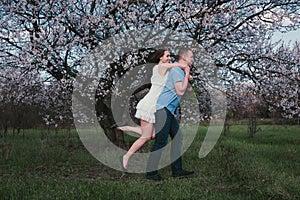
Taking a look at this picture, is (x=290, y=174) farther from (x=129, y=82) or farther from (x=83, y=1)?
(x=83, y=1)

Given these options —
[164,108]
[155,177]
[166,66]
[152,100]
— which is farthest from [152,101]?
[155,177]

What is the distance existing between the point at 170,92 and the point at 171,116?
1.07 feet

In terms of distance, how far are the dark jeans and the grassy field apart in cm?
22

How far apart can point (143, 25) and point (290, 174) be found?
3971 mm

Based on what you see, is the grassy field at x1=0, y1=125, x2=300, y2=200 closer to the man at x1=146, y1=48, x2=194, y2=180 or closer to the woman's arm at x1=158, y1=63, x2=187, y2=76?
the man at x1=146, y1=48, x2=194, y2=180

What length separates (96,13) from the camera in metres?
7.49

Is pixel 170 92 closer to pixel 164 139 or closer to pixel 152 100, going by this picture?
pixel 152 100

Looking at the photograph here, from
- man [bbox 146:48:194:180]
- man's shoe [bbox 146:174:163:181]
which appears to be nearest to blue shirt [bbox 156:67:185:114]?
man [bbox 146:48:194:180]

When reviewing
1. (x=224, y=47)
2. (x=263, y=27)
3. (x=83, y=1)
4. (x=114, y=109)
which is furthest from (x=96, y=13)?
(x=263, y=27)

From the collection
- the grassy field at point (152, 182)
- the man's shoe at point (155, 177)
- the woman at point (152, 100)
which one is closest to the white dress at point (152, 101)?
the woman at point (152, 100)

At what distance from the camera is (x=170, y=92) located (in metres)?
5.02

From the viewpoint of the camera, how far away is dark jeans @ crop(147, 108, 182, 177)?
496cm

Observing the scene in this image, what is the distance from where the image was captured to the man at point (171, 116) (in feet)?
16.2

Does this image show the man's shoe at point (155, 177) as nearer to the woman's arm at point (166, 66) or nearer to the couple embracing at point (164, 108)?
the couple embracing at point (164, 108)
